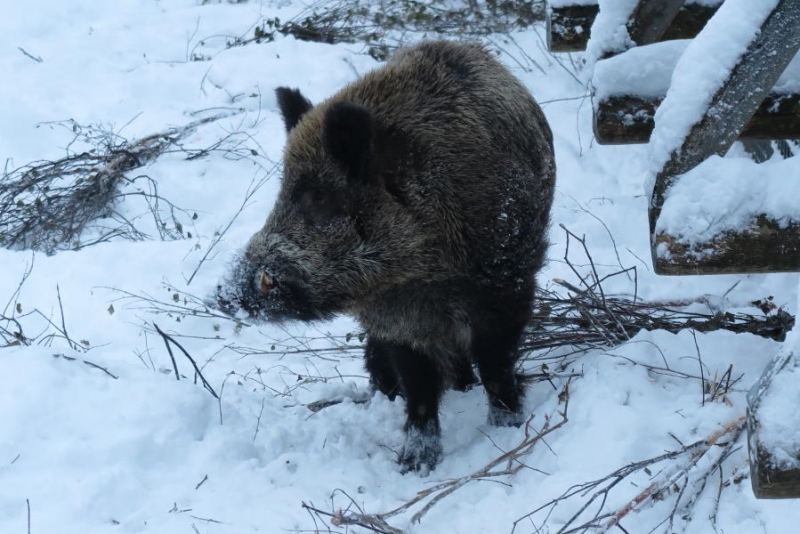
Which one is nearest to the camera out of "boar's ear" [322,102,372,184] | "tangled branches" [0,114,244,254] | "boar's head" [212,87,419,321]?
"boar's ear" [322,102,372,184]

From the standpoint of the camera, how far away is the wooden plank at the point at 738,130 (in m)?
2.19

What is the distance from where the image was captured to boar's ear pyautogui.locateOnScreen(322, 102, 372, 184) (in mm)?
3520

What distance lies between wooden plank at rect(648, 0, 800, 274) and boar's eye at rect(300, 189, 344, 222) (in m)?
1.73

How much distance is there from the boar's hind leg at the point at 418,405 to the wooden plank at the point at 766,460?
2.49 meters

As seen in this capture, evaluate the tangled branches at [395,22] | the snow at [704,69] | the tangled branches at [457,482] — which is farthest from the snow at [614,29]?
the tangled branches at [395,22]

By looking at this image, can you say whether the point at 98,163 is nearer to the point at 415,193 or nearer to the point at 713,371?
the point at 415,193

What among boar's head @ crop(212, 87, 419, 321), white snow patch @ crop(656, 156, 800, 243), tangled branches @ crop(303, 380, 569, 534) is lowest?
tangled branches @ crop(303, 380, 569, 534)

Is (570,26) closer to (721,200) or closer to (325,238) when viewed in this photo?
(325,238)

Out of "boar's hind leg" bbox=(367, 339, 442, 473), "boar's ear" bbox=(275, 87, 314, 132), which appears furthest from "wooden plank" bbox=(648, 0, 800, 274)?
"boar's ear" bbox=(275, 87, 314, 132)

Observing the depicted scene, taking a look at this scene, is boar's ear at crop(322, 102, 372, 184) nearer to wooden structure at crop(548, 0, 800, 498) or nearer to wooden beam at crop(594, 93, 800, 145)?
wooden beam at crop(594, 93, 800, 145)

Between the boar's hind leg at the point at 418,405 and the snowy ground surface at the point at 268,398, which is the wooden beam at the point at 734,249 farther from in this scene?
the boar's hind leg at the point at 418,405

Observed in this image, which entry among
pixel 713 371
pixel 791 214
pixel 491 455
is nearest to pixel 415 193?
pixel 491 455

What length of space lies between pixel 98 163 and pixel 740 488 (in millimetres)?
6183

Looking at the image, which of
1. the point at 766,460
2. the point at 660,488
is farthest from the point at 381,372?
the point at 766,460
